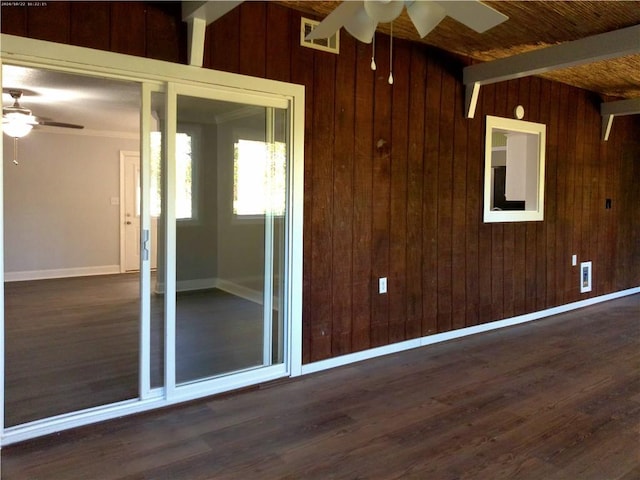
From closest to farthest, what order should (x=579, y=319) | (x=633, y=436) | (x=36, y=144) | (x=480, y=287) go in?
1. (x=633, y=436)
2. (x=480, y=287)
3. (x=579, y=319)
4. (x=36, y=144)

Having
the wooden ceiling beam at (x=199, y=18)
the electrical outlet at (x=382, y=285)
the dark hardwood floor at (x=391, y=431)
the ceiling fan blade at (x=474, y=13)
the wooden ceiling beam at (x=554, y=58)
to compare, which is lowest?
the dark hardwood floor at (x=391, y=431)

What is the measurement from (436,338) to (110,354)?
2.75m

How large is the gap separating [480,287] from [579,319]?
4.55 feet

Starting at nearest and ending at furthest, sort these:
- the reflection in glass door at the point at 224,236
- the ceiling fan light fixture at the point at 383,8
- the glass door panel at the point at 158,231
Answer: the ceiling fan light fixture at the point at 383,8
the glass door panel at the point at 158,231
the reflection in glass door at the point at 224,236

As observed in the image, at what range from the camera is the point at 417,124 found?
4.11 m

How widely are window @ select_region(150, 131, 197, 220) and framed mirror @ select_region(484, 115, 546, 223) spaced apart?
2812 millimetres

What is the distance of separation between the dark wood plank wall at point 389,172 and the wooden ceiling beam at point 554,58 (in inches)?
5.3

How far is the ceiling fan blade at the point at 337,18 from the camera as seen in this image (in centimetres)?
226

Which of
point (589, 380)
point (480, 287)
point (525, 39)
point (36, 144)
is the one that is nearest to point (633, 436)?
point (589, 380)

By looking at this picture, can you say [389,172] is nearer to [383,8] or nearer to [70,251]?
[383,8]

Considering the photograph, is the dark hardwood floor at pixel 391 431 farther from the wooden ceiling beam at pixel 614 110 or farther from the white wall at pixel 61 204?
the white wall at pixel 61 204

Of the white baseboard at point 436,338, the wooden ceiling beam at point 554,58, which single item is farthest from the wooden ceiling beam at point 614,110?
the wooden ceiling beam at point 554,58

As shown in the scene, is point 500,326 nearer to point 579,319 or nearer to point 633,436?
point 579,319

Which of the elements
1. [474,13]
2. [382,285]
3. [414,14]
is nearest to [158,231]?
[382,285]
